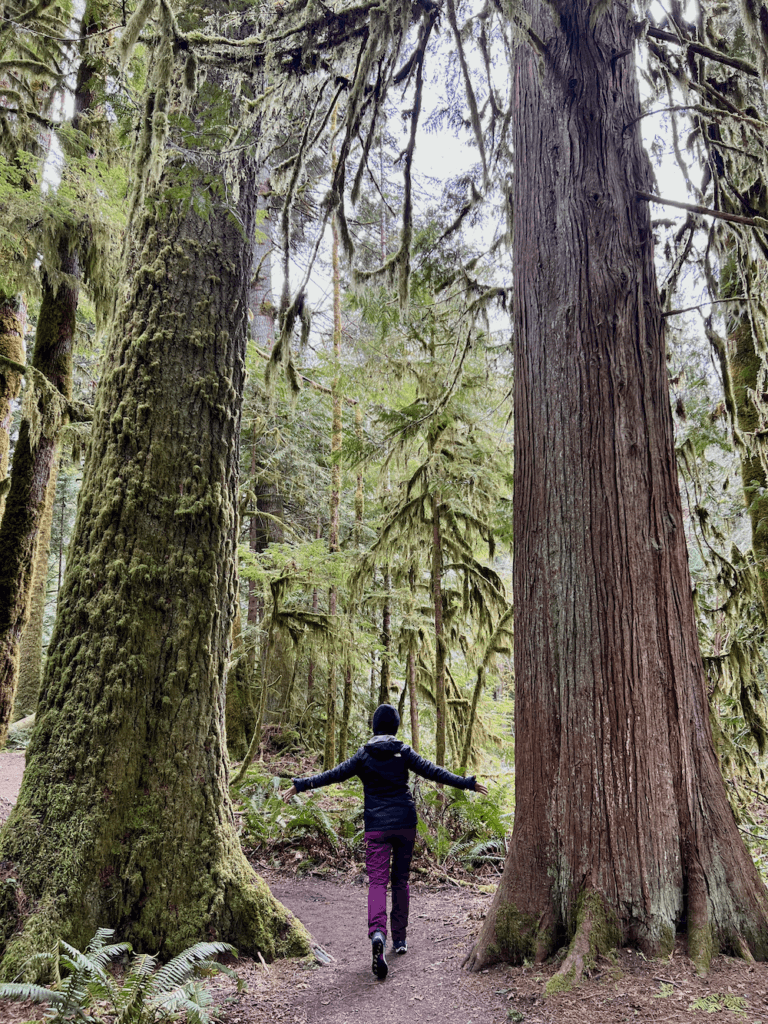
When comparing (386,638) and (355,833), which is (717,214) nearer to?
(355,833)

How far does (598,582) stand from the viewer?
3.51 m

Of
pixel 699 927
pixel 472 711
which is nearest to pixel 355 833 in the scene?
pixel 472 711

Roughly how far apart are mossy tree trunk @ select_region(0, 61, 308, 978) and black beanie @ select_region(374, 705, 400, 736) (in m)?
1.24

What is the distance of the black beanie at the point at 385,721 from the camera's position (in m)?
4.77


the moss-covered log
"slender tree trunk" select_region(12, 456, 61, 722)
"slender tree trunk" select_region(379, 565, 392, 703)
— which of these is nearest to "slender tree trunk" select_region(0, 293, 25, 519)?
the moss-covered log

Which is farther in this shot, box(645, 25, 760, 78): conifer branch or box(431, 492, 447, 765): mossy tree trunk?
box(431, 492, 447, 765): mossy tree trunk

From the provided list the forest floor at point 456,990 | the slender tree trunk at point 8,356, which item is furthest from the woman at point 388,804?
the slender tree trunk at point 8,356

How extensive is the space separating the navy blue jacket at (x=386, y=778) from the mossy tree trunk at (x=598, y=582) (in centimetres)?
106

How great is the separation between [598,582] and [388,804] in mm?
2379

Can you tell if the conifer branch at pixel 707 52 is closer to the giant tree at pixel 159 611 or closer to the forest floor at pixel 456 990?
the giant tree at pixel 159 611

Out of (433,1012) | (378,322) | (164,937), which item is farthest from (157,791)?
(378,322)

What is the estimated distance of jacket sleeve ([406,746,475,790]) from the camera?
434 cm

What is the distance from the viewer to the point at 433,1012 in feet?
10.2

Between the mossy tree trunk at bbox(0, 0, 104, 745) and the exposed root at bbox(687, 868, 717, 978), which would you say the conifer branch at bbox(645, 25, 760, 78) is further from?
the mossy tree trunk at bbox(0, 0, 104, 745)
